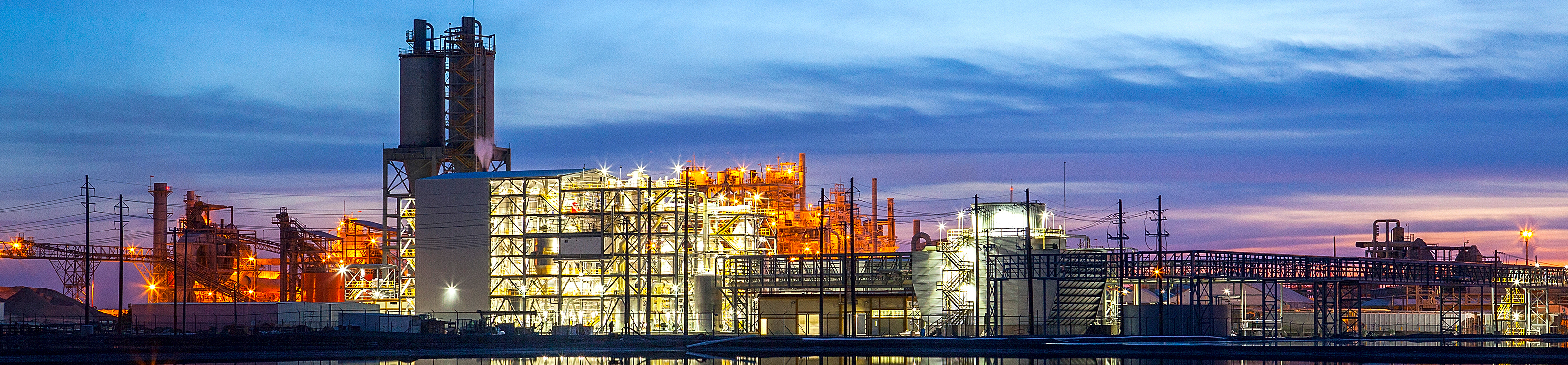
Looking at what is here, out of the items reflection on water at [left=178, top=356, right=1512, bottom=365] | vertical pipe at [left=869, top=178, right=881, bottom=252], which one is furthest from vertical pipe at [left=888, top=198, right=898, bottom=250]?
reflection on water at [left=178, top=356, right=1512, bottom=365]

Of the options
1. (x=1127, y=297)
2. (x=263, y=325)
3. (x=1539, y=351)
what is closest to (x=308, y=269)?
(x=263, y=325)

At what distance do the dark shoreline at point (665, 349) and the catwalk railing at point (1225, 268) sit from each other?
11.5m

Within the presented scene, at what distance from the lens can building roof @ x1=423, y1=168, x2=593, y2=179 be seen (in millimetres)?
93750

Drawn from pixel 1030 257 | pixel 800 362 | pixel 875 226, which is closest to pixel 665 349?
pixel 800 362

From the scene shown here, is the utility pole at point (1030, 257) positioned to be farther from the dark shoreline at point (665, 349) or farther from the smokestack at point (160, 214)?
the smokestack at point (160, 214)

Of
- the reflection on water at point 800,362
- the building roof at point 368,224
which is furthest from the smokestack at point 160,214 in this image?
the reflection on water at point 800,362

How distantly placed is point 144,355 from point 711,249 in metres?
40.4

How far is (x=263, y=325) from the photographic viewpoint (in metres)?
83.1

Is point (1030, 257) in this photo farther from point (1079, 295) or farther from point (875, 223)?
point (875, 223)

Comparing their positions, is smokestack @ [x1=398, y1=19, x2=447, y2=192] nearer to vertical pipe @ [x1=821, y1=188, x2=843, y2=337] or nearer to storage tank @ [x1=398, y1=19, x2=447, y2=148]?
storage tank @ [x1=398, y1=19, x2=447, y2=148]

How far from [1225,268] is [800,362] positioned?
3848 cm

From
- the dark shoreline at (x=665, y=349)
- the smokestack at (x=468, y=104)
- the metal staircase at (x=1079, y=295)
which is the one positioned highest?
the smokestack at (x=468, y=104)

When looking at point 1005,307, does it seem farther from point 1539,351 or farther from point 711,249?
point 1539,351

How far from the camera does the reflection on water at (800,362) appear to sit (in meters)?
53.2
